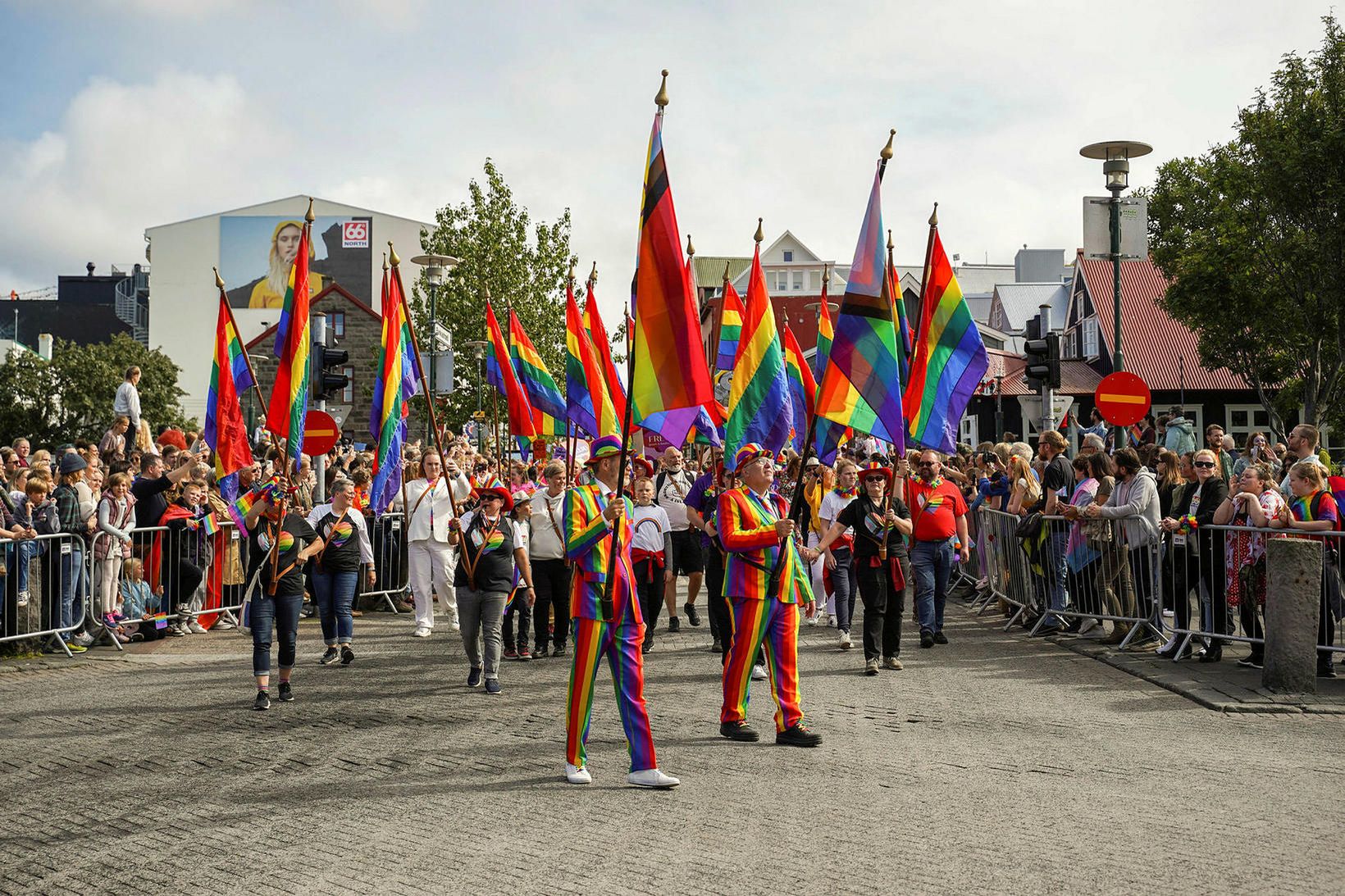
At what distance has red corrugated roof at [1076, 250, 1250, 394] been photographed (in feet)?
146

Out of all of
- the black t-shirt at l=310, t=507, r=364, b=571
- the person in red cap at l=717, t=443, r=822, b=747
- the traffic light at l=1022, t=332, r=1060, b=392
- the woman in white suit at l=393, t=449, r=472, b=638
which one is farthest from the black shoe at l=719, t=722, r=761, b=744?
the traffic light at l=1022, t=332, r=1060, b=392

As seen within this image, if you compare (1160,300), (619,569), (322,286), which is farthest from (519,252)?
(322,286)

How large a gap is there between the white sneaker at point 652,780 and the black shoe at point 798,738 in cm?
126

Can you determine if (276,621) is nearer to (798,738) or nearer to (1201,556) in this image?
(798,738)

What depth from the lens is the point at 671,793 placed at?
6750 mm

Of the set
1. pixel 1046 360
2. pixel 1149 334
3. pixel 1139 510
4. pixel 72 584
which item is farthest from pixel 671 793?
pixel 1149 334

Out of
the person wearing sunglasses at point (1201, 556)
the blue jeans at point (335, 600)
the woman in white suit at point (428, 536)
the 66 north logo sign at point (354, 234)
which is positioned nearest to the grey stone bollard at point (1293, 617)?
the person wearing sunglasses at point (1201, 556)

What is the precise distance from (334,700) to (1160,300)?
1195 inches

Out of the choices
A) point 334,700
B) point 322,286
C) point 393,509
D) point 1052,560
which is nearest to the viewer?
point 334,700

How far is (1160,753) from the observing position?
761 cm

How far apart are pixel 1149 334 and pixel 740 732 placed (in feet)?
139

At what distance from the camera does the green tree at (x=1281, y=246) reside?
24344 mm

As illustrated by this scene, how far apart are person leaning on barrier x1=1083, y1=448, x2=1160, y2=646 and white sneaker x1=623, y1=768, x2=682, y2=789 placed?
652 cm

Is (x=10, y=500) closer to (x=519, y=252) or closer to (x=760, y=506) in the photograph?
(x=760, y=506)
